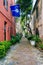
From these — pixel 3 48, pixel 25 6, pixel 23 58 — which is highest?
pixel 25 6

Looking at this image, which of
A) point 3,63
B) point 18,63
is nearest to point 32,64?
point 18,63

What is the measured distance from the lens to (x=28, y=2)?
29000 millimetres

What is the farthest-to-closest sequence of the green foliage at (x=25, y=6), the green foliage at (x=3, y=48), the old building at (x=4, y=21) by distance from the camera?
the green foliage at (x=25, y=6) → the old building at (x=4, y=21) → the green foliage at (x=3, y=48)

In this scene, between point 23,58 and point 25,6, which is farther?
point 25,6

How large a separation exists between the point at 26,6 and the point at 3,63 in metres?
22.0

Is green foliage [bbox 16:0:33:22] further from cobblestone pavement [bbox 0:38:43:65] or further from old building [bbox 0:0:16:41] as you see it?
cobblestone pavement [bbox 0:38:43:65]

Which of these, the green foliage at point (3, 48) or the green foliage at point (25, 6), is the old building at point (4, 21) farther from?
the green foliage at point (25, 6)

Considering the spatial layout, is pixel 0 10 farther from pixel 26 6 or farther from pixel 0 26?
pixel 26 6

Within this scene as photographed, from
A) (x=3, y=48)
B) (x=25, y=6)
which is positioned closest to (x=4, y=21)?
(x=3, y=48)

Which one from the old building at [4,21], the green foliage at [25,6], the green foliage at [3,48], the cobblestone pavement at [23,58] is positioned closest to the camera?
the cobblestone pavement at [23,58]

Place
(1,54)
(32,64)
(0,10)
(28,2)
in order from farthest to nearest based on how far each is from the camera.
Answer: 1. (28,2)
2. (0,10)
3. (1,54)
4. (32,64)

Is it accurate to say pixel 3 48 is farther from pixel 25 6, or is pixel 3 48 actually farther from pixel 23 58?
pixel 25 6

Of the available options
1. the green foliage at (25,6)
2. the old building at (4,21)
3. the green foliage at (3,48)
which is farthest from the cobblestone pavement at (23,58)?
the green foliage at (25,6)

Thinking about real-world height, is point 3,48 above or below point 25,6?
below
